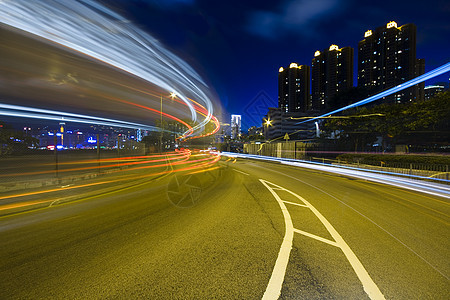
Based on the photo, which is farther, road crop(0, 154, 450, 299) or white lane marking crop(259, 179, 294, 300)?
road crop(0, 154, 450, 299)

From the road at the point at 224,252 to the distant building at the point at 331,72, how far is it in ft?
533

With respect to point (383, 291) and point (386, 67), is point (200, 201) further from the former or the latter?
point (386, 67)

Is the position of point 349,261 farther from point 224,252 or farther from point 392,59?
point 392,59

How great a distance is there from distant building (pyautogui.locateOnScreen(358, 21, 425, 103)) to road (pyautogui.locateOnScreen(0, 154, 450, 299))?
153715 millimetres

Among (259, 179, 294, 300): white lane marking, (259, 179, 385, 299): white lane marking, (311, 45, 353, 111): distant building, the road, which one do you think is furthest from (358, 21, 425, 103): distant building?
(259, 179, 294, 300): white lane marking

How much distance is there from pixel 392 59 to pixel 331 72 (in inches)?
1527

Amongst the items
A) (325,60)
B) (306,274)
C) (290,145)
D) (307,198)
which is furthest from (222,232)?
(325,60)

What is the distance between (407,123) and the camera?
71.8ft

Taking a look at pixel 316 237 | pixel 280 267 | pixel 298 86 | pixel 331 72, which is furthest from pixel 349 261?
pixel 298 86

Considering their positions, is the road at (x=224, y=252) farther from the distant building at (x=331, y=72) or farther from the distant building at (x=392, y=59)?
the distant building at (x=331, y=72)

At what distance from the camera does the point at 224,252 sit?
11.9 feet

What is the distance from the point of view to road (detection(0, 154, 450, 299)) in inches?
104

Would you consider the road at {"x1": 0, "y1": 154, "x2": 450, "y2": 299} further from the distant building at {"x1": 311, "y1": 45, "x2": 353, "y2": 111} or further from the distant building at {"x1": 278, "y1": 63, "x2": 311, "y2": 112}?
the distant building at {"x1": 278, "y1": 63, "x2": 311, "y2": 112}

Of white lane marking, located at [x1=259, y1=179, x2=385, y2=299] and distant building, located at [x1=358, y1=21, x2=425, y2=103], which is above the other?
distant building, located at [x1=358, y1=21, x2=425, y2=103]
